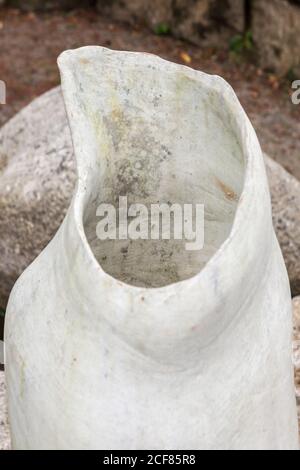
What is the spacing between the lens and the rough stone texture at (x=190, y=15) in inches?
175

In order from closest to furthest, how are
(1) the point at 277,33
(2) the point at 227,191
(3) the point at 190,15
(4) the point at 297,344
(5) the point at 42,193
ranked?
1. (2) the point at 227,191
2. (4) the point at 297,344
3. (5) the point at 42,193
4. (1) the point at 277,33
5. (3) the point at 190,15

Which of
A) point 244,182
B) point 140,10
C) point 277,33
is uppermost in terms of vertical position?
point 140,10

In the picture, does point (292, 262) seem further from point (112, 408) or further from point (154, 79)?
point (112, 408)

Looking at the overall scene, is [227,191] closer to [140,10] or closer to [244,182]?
[244,182]

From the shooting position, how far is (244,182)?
135cm

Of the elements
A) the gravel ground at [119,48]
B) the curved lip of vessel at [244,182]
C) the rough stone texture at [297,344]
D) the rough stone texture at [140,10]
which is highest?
the rough stone texture at [140,10]

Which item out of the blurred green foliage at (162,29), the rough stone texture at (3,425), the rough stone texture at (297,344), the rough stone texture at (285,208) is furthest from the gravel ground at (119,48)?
the rough stone texture at (3,425)

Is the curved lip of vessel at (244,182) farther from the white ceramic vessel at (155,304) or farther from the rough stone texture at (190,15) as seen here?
the rough stone texture at (190,15)

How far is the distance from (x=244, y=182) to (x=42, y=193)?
4.19 ft

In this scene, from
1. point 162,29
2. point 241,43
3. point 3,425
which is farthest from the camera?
point 162,29

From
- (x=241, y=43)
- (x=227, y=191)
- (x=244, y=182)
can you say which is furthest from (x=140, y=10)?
(x=244, y=182)

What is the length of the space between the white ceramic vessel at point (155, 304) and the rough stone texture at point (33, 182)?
0.94 m

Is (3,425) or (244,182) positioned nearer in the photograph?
(244,182)

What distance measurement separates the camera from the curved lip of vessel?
1.26m
